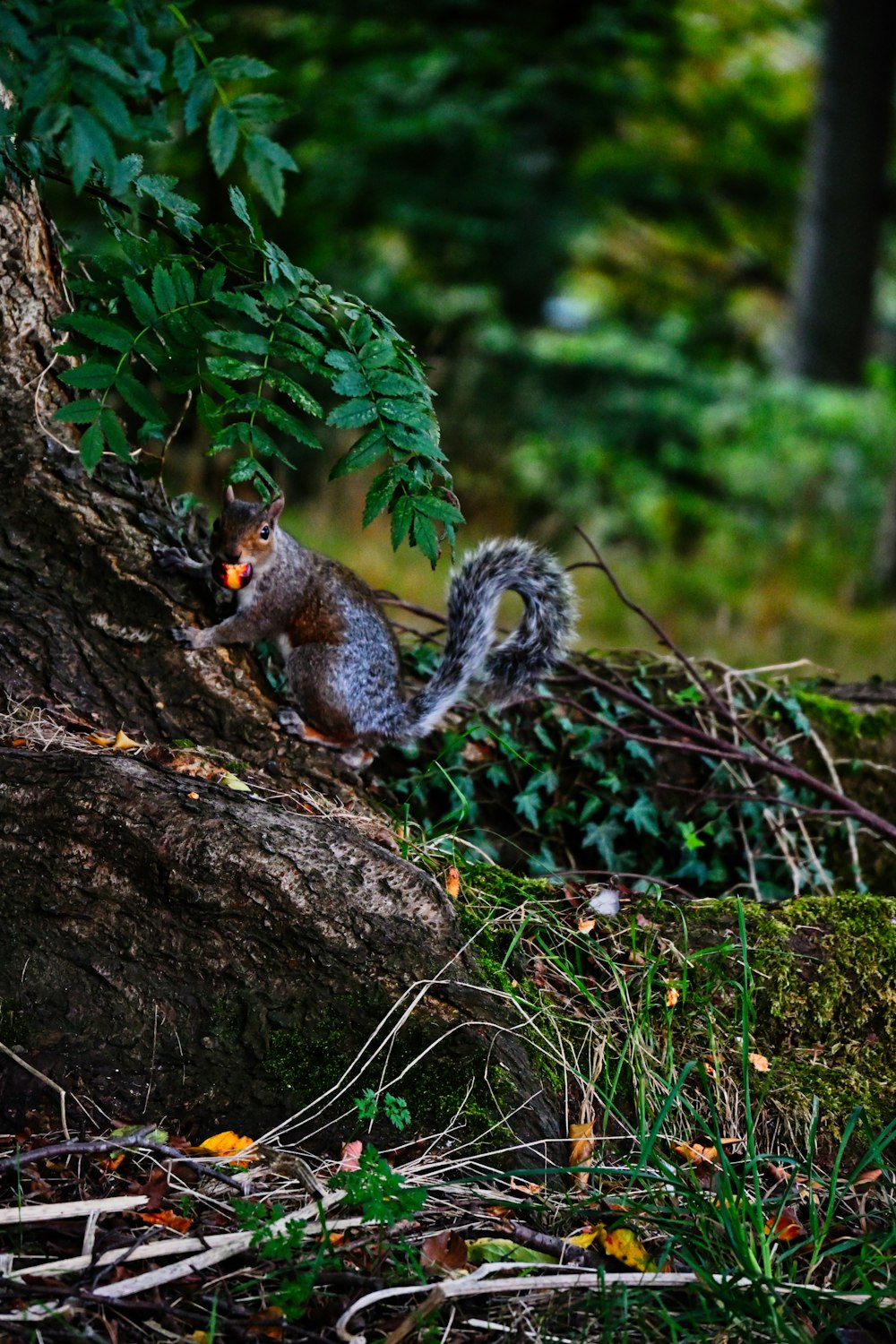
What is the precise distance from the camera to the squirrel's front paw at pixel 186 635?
2.35 metres

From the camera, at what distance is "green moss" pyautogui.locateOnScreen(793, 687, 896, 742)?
305cm

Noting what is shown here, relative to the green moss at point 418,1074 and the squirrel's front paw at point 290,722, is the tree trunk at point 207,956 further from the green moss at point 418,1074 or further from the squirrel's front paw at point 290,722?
the squirrel's front paw at point 290,722

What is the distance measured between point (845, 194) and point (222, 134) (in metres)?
8.74

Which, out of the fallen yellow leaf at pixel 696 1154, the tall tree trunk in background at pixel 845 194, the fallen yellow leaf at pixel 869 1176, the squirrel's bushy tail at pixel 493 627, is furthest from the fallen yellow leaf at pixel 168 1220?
the tall tree trunk in background at pixel 845 194

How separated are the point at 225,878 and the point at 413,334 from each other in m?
6.70

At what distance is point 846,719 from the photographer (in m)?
3.06

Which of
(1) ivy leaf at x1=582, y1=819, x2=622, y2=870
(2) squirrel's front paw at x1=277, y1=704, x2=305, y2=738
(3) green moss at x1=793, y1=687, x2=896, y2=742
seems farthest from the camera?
(3) green moss at x1=793, y1=687, x2=896, y2=742

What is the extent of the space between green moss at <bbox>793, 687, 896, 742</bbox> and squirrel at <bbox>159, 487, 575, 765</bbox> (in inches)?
32.4

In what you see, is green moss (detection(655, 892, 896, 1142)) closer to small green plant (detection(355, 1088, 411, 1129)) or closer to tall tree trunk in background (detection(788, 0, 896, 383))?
small green plant (detection(355, 1088, 411, 1129))

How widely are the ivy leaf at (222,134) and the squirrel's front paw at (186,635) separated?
1.02m

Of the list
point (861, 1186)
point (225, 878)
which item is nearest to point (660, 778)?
point (861, 1186)

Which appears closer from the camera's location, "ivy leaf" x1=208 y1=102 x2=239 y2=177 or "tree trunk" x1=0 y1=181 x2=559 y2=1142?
"ivy leaf" x1=208 y1=102 x2=239 y2=177

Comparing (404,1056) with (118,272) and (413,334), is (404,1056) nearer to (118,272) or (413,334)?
(118,272)

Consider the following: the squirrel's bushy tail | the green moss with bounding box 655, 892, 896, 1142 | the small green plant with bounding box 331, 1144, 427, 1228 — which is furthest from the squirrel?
the small green plant with bounding box 331, 1144, 427, 1228
